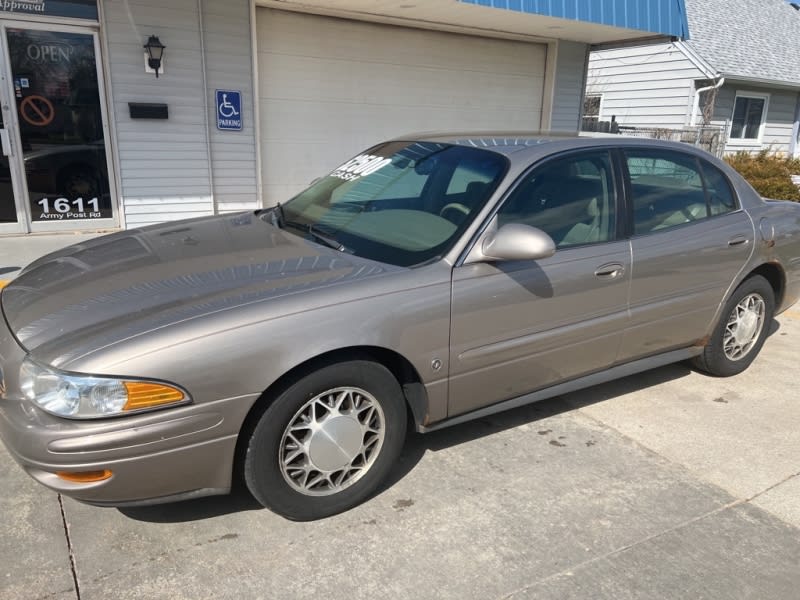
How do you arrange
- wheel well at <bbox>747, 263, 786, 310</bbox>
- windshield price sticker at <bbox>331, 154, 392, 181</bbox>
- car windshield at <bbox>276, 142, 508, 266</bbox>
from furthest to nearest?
wheel well at <bbox>747, 263, 786, 310</bbox> → windshield price sticker at <bbox>331, 154, 392, 181</bbox> → car windshield at <bbox>276, 142, 508, 266</bbox>

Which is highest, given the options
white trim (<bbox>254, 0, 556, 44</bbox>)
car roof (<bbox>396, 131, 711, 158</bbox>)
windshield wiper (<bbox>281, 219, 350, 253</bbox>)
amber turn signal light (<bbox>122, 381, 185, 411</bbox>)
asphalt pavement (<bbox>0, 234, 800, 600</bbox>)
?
white trim (<bbox>254, 0, 556, 44</bbox>)

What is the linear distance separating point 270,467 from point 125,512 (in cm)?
77

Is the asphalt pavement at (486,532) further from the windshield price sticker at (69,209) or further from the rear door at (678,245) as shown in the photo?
the windshield price sticker at (69,209)

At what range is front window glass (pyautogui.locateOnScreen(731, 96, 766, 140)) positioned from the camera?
1697cm

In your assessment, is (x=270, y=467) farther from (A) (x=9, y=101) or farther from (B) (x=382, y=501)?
(A) (x=9, y=101)

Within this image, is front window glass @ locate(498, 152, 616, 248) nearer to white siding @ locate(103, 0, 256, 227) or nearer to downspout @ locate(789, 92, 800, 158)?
white siding @ locate(103, 0, 256, 227)

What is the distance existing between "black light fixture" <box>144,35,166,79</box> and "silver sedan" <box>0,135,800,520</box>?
14.7ft

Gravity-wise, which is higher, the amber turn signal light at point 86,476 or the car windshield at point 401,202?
the car windshield at point 401,202

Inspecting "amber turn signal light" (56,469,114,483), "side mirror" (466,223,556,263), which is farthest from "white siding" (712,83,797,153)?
"amber turn signal light" (56,469,114,483)

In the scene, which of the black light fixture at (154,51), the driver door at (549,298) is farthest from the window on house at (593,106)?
the driver door at (549,298)

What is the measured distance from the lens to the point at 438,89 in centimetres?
1005

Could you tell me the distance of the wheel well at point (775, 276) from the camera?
434cm

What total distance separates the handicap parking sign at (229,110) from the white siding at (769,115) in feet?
43.1

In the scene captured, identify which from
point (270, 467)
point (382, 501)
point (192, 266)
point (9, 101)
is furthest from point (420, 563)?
point (9, 101)
